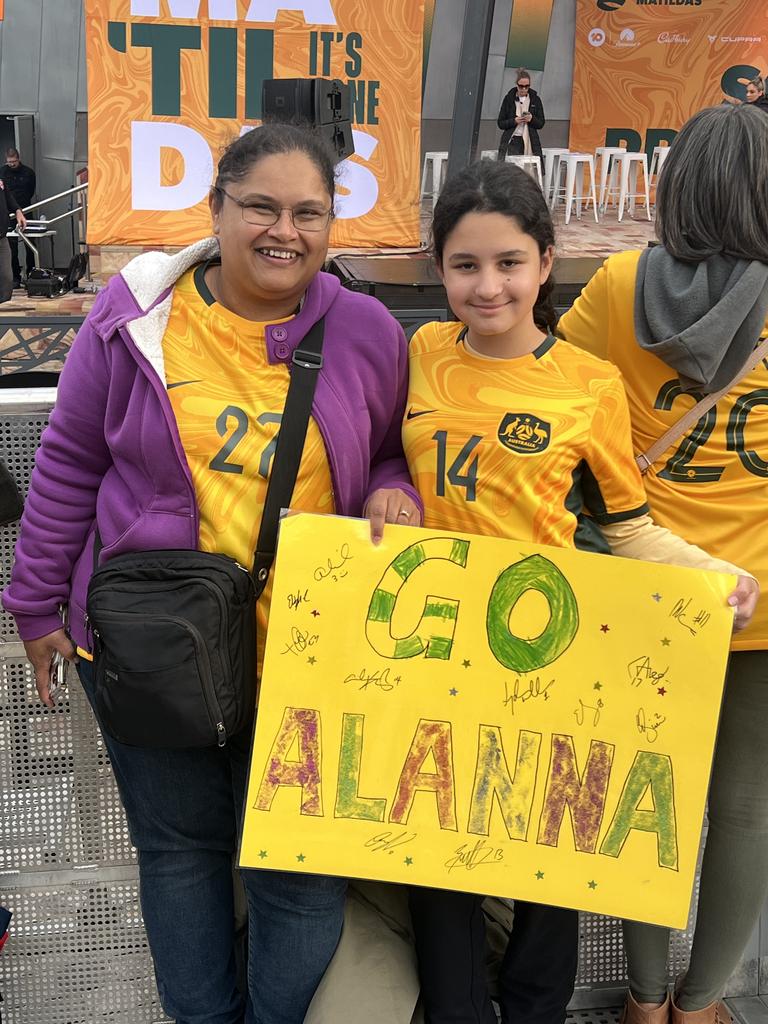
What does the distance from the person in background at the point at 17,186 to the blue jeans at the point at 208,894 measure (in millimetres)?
11157

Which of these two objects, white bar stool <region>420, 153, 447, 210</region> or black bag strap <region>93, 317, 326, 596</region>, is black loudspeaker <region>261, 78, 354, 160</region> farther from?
white bar stool <region>420, 153, 447, 210</region>

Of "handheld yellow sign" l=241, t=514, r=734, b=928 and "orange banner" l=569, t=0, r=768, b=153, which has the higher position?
"orange banner" l=569, t=0, r=768, b=153

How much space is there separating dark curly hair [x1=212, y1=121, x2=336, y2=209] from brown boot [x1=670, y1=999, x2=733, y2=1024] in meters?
1.80

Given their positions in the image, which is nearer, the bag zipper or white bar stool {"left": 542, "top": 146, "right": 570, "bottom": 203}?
the bag zipper

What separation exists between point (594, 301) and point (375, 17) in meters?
6.34

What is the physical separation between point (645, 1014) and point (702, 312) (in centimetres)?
146

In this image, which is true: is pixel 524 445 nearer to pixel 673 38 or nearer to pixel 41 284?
pixel 41 284

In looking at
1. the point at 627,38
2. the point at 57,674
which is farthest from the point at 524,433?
the point at 627,38

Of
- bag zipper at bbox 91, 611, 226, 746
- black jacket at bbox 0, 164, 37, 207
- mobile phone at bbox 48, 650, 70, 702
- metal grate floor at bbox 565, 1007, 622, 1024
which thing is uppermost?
bag zipper at bbox 91, 611, 226, 746

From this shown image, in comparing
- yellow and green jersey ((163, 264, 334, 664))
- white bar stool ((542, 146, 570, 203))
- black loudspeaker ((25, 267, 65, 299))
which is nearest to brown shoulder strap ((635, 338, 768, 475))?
yellow and green jersey ((163, 264, 334, 664))

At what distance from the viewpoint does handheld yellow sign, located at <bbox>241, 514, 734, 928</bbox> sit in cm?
179

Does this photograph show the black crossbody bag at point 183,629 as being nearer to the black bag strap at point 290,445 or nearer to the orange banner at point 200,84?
the black bag strap at point 290,445

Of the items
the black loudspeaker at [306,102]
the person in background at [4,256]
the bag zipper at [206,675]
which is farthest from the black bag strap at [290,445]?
the person in background at [4,256]

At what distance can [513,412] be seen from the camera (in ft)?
5.82
